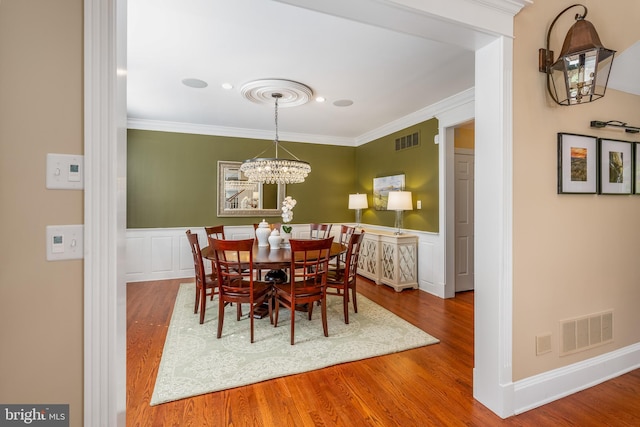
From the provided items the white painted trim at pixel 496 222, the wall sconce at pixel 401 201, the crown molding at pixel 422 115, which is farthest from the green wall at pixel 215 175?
the white painted trim at pixel 496 222

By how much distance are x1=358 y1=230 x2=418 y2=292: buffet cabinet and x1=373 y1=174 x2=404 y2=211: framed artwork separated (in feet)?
2.47

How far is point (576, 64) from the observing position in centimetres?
175

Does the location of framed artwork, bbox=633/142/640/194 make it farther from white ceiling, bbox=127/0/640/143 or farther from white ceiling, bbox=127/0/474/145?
white ceiling, bbox=127/0/474/145

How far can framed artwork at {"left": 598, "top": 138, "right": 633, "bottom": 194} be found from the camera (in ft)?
6.93

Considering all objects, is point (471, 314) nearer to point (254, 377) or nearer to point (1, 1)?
point (254, 377)

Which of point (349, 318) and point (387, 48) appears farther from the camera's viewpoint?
point (349, 318)

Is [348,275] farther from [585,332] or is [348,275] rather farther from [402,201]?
[585,332]

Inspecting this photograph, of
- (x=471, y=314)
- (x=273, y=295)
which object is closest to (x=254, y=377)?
(x=273, y=295)

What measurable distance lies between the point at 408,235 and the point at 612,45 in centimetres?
302

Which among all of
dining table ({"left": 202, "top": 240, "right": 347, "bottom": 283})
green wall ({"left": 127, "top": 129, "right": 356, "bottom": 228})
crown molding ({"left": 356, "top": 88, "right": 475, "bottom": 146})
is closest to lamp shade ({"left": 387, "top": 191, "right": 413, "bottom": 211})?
crown molding ({"left": 356, "top": 88, "right": 475, "bottom": 146})

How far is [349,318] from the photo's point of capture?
3340 millimetres

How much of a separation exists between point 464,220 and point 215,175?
14.0ft

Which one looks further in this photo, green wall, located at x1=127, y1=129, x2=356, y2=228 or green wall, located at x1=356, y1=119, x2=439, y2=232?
green wall, located at x1=127, y1=129, x2=356, y2=228

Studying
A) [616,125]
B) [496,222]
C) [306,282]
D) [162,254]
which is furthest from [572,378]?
[162,254]
